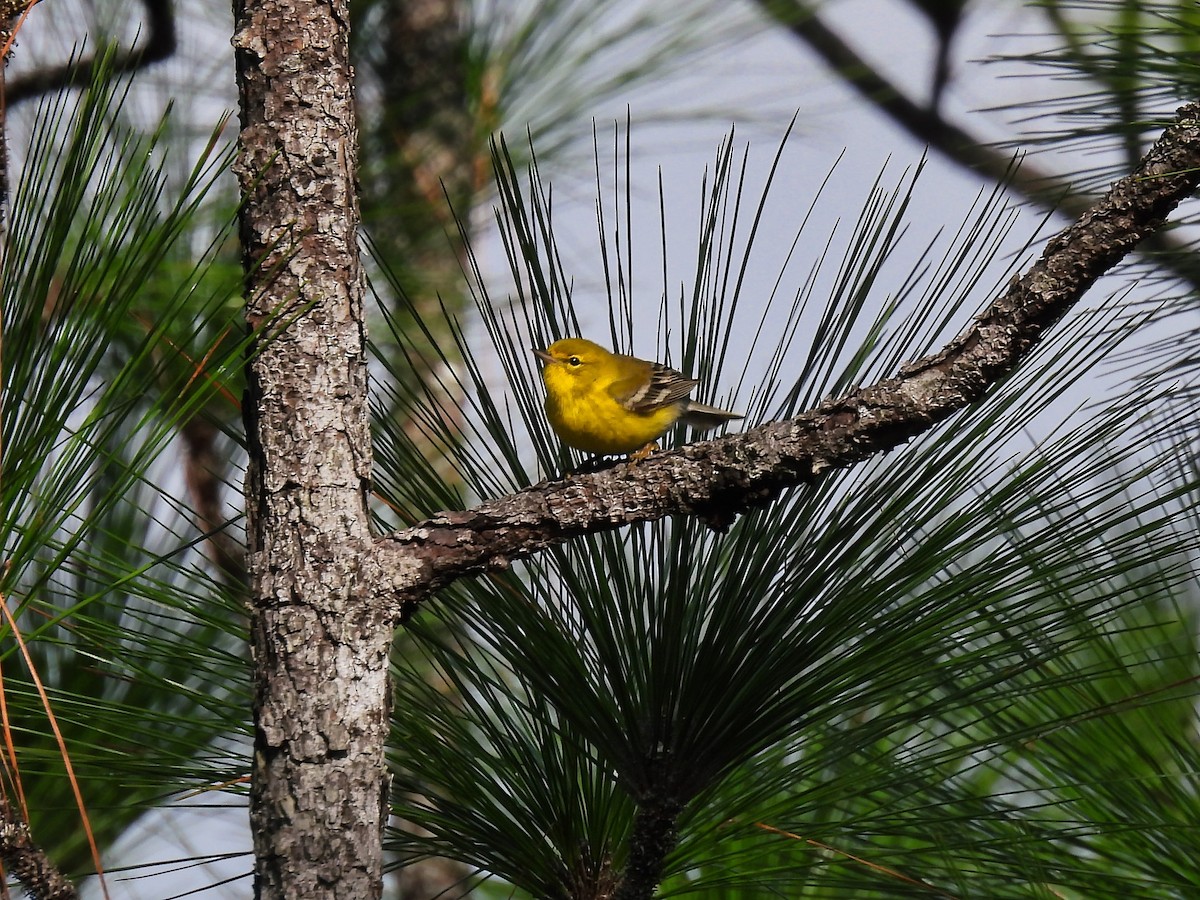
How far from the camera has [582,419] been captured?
285 cm

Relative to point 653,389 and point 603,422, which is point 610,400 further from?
point 653,389

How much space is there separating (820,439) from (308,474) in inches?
23.3

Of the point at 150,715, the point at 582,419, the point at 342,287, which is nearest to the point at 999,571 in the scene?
the point at 342,287

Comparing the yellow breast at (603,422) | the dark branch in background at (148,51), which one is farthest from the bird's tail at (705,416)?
the dark branch in background at (148,51)

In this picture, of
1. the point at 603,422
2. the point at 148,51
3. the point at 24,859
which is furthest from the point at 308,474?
the point at 148,51

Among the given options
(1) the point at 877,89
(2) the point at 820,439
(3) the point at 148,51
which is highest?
(1) the point at 877,89

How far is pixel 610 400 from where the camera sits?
2895mm

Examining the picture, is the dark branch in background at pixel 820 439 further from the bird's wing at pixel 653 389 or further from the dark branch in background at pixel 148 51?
the dark branch in background at pixel 148 51

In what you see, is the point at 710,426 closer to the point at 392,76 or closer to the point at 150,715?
the point at 150,715

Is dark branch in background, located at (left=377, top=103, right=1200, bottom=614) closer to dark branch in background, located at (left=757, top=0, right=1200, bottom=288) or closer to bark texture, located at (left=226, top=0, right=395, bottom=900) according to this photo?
bark texture, located at (left=226, top=0, right=395, bottom=900)

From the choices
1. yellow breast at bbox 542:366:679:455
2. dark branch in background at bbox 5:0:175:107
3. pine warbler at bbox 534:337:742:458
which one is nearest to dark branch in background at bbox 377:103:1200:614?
pine warbler at bbox 534:337:742:458

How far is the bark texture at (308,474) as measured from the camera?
1.34 metres

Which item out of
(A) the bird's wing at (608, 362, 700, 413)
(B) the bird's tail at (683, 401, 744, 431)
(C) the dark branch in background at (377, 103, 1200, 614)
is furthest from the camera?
(A) the bird's wing at (608, 362, 700, 413)

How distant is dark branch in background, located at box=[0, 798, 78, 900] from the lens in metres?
1.35
